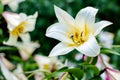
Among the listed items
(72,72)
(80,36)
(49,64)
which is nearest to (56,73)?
(72,72)

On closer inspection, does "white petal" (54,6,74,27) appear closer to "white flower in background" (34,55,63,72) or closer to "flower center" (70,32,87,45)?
"flower center" (70,32,87,45)

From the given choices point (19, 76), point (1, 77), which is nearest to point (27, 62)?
point (1, 77)

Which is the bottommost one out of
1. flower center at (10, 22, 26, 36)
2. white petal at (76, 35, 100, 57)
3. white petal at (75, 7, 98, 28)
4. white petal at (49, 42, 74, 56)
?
flower center at (10, 22, 26, 36)

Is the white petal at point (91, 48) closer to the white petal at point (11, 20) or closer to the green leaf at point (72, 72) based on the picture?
the green leaf at point (72, 72)

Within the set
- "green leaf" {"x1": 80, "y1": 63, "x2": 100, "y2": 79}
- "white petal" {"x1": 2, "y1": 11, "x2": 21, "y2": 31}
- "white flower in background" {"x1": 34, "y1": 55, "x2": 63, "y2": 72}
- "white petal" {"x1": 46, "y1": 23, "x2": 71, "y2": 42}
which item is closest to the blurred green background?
"white flower in background" {"x1": 34, "y1": 55, "x2": 63, "y2": 72}

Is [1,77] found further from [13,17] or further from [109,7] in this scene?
[109,7]

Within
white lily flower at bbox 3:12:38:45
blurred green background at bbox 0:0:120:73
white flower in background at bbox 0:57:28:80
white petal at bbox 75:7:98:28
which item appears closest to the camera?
white petal at bbox 75:7:98:28

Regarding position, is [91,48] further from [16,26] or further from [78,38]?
[16,26]
